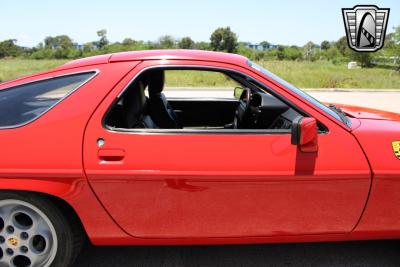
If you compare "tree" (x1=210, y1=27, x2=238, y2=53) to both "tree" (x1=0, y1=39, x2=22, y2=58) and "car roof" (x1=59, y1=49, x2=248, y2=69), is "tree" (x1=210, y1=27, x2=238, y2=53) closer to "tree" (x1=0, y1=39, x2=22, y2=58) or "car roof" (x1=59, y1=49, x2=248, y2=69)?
"tree" (x1=0, y1=39, x2=22, y2=58)

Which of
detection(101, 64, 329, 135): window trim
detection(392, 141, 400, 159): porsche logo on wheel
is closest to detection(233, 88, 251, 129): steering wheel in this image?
detection(101, 64, 329, 135): window trim

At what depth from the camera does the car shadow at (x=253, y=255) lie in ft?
8.85

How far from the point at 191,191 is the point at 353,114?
151 centimetres

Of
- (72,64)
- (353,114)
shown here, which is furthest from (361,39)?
(72,64)

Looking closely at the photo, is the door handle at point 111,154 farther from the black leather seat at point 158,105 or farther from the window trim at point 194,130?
the black leather seat at point 158,105

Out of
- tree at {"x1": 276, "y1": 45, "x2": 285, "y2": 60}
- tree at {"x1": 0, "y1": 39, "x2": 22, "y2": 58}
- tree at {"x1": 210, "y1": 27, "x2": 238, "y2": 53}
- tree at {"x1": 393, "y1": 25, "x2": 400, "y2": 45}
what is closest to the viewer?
tree at {"x1": 393, "y1": 25, "x2": 400, "y2": 45}

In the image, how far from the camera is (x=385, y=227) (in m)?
2.40

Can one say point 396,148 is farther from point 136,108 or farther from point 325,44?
point 325,44

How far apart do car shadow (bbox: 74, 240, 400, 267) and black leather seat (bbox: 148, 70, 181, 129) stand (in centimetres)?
98

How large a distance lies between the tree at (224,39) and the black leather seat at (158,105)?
73.1 metres

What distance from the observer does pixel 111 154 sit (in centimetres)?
218

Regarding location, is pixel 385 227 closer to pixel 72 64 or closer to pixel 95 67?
pixel 95 67

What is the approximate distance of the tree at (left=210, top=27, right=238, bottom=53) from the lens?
7525cm

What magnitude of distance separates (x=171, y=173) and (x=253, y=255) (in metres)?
1.08
